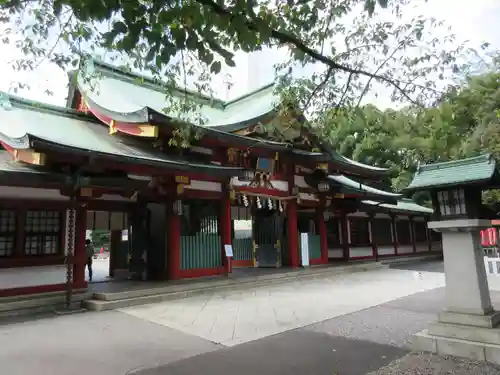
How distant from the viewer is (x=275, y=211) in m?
15.4

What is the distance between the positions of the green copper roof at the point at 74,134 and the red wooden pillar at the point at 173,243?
5.27 ft

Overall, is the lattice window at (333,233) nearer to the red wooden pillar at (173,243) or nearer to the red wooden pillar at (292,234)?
the red wooden pillar at (292,234)

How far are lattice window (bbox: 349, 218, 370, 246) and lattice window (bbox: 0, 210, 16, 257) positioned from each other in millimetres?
14880

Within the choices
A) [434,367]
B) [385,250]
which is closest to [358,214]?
[385,250]

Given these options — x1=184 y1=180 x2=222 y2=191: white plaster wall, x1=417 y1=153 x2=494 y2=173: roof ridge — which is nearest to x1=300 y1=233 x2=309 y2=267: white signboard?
x1=184 y1=180 x2=222 y2=191: white plaster wall

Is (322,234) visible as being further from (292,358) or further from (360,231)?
(292,358)

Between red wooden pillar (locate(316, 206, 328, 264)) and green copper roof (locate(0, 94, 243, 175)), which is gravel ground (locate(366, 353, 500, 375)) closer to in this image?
green copper roof (locate(0, 94, 243, 175))

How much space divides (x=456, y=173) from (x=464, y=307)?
81.6 inches

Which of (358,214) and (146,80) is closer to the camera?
(146,80)

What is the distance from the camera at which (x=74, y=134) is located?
10.4 m

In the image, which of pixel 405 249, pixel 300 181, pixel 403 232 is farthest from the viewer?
pixel 403 232

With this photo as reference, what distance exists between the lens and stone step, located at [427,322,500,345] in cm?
511

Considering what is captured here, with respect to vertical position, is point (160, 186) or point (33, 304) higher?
point (160, 186)

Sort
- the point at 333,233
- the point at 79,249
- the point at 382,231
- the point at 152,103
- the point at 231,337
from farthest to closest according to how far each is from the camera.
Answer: the point at 382,231 < the point at 333,233 < the point at 152,103 < the point at 79,249 < the point at 231,337
